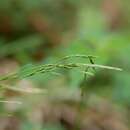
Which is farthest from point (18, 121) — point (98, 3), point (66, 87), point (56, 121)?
point (98, 3)

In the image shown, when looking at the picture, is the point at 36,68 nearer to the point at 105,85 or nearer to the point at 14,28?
the point at 105,85

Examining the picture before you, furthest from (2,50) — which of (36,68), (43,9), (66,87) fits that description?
(36,68)

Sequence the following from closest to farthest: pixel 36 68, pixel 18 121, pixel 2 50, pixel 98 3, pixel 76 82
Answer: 1. pixel 36 68
2. pixel 76 82
3. pixel 18 121
4. pixel 2 50
5. pixel 98 3

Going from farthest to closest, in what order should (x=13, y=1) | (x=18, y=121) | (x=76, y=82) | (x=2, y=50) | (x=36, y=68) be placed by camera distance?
(x=13, y=1) → (x=2, y=50) → (x=18, y=121) → (x=76, y=82) → (x=36, y=68)

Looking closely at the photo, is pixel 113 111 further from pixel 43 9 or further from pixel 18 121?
pixel 43 9

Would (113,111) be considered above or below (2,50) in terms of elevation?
below

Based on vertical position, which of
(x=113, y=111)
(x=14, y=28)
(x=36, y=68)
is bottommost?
(x=113, y=111)

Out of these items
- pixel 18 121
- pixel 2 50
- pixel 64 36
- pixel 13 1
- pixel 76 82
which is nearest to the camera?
pixel 76 82

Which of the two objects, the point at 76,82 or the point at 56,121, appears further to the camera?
the point at 56,121

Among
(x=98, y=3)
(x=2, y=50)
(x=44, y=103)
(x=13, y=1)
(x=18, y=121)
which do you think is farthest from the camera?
(x=98, y=3)
